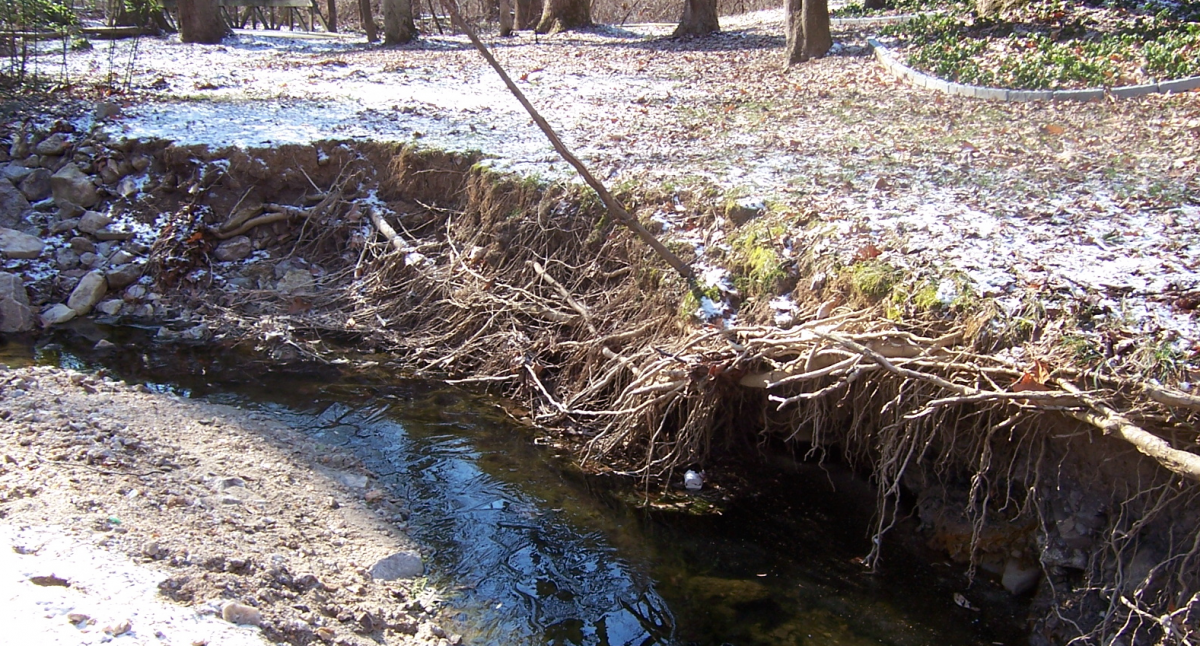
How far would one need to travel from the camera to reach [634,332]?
5.68 m

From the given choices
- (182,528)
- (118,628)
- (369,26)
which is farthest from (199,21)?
(118,628)

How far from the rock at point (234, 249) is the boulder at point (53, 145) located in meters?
2.10

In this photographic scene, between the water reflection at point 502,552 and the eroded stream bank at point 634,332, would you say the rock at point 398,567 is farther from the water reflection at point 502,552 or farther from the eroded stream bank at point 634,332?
the eroded stream bank at point 634,332

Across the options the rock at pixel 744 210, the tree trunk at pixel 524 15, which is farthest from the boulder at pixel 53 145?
the tree trunk at pixel 524 15

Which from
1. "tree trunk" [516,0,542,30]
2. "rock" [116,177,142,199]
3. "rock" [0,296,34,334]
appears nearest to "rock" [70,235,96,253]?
"rock" [116,177,142,199]

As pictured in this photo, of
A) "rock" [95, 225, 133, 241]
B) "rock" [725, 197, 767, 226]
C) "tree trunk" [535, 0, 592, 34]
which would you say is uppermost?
"tree trunk" [535, 0, 592, 34]

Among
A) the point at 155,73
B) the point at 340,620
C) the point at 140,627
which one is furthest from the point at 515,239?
the point at 155,73

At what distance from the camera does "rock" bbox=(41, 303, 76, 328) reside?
7.29m

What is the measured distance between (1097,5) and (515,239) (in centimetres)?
882

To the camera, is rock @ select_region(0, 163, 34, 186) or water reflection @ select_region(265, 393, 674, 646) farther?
rock @ select_region(0, 163, 34, 186)

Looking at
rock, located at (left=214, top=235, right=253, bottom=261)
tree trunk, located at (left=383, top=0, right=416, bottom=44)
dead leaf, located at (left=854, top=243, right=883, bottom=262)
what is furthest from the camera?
tree trunk, located at (left=383, top=0, right=416, bottom=44)

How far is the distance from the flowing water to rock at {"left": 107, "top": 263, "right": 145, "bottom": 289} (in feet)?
8.69

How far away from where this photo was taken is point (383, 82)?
11062mm

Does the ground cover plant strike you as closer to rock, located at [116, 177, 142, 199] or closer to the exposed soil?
the exposed soil
